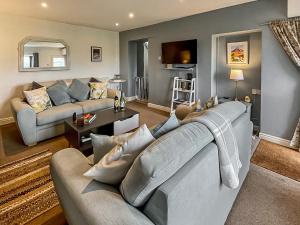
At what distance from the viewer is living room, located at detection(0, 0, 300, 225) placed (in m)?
1.03

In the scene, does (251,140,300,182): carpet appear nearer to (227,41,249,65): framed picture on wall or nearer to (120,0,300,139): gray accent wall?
(120,0,300,139): gray accent wall

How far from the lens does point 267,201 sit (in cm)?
197

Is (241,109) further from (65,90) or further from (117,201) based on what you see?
(65,90)

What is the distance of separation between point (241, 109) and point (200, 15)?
3174 mm

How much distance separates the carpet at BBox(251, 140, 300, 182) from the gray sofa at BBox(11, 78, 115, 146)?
10.4ft

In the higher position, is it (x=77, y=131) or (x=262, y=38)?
(x=262, y=38)

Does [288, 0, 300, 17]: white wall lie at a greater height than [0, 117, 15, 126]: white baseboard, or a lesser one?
greater

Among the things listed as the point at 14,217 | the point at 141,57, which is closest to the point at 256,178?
the point at 14,217

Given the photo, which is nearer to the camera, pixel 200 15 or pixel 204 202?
pixel 204 202

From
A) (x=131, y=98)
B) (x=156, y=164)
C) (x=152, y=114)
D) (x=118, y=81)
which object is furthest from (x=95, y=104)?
(x=156, y=164)

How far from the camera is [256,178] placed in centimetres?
236

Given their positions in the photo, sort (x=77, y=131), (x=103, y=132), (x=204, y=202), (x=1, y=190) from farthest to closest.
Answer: (x=103, y=132)
(x=77, y=131)
(x=1, y=190)
(x=204, y=202)

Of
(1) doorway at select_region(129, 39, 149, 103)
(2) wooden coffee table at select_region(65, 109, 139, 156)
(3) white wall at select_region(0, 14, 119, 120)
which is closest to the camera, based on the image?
(2) wooden coffee table at select_region(65, 109, 139, 156)

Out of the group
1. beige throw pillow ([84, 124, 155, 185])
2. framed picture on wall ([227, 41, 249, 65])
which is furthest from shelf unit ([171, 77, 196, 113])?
beige throw pillow ([84, 124, 155, 185])
